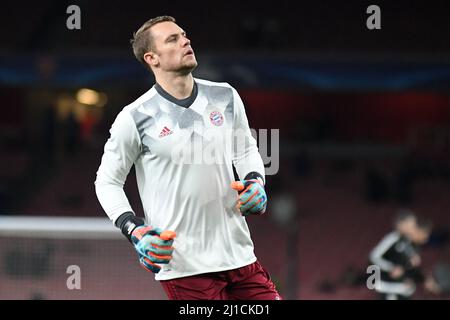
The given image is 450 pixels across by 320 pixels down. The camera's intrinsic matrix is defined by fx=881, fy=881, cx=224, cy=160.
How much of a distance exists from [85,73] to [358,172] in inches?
279

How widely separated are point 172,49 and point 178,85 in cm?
15

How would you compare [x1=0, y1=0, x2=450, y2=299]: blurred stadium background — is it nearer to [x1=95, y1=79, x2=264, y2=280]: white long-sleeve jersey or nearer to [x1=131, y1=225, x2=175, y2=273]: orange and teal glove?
[x1=95, y1=79, x2=264, y2=280]: white long-sleeve jersey

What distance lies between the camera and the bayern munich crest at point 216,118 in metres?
3.68

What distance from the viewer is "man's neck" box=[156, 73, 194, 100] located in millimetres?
3688

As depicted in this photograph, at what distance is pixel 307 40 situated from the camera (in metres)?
16.2

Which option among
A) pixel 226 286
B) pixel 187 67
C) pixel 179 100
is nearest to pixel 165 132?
pixel 179 100

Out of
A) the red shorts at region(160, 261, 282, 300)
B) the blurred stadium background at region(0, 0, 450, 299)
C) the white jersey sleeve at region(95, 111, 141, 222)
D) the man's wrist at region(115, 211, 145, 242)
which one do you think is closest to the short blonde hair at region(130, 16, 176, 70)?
the white jersey sleeve at region(95, 111, 141, 222)

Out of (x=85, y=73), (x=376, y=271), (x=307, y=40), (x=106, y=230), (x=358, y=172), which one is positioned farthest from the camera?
(x=358, y=172)

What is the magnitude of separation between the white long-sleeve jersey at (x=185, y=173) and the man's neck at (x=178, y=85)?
0.08ft

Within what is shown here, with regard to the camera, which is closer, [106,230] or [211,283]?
[211,283]

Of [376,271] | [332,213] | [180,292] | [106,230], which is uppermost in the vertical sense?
[180,292]

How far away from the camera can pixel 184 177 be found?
3.63 m

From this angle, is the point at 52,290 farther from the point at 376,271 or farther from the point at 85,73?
the point at 85,73

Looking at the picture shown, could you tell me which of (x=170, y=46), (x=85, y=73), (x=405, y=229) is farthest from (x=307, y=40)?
(x=170, y=46)
